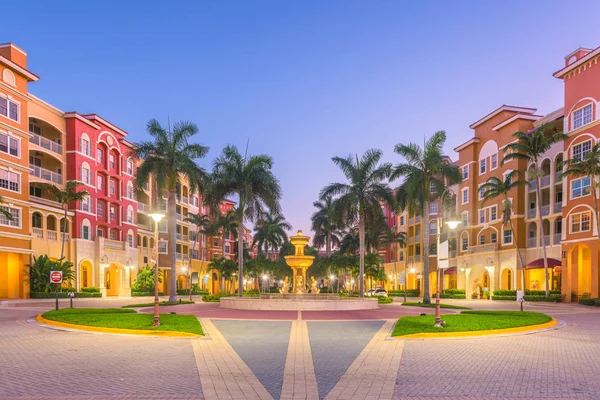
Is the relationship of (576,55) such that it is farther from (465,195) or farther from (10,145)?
(10,145)

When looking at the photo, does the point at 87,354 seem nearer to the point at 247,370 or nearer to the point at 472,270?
the point at 247,370

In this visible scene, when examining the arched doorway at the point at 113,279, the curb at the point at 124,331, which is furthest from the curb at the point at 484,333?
the arched doorway at the point at 113,279

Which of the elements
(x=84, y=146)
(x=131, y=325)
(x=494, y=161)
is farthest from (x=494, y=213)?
(x=131, y=325)

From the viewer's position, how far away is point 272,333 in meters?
16.8

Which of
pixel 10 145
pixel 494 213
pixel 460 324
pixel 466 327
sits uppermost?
pixel 10 145

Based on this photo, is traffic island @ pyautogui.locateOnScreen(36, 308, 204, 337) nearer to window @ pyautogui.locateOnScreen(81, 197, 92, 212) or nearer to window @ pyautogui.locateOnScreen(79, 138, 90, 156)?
window @ pyautogui.locateOnScreen(81, 197, 92, 212)

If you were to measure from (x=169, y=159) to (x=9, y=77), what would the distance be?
55.6ft

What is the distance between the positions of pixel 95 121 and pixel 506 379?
166ft

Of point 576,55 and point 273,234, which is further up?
point 576,55

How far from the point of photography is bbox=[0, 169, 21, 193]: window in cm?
3928

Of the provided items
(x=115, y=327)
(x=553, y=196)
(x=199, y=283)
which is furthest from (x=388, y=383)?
(x=199, y=283)

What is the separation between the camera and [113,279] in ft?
183

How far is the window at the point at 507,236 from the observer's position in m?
51.4

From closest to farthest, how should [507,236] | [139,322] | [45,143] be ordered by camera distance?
[139,322]
[45,143]
[507,236]
